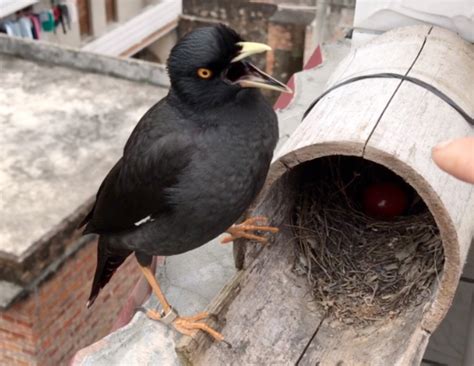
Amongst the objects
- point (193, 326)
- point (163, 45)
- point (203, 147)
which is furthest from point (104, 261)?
point (163, 45)

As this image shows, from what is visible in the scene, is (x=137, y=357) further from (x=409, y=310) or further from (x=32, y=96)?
(x=32, y=96)

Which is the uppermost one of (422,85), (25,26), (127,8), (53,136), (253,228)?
(422,85)

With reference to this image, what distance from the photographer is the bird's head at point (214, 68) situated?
193 centimetres

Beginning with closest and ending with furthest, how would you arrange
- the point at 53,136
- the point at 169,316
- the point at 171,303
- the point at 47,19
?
the point at 169,316, the point at 171,303, the point at 53,136, the point at 47,19

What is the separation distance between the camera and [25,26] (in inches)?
291

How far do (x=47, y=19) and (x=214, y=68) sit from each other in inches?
243

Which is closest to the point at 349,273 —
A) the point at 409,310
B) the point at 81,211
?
the point at 409,310

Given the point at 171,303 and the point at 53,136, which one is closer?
the point at 171,303

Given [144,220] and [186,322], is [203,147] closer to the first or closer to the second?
[144,220]

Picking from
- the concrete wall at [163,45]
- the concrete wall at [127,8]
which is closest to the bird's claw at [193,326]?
the concrete wall at [127,8]

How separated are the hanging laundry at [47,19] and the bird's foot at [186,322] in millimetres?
5923

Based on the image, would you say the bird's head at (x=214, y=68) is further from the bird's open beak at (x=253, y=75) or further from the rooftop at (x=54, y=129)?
the rooftop at (x=54, y=129)

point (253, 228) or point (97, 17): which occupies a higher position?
point (253, 228)

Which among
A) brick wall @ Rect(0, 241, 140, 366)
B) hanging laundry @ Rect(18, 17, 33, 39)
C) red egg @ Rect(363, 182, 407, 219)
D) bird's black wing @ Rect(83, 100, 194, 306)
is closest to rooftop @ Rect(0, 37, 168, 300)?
brick wall @ Rect(0, 241, 140, 366)
